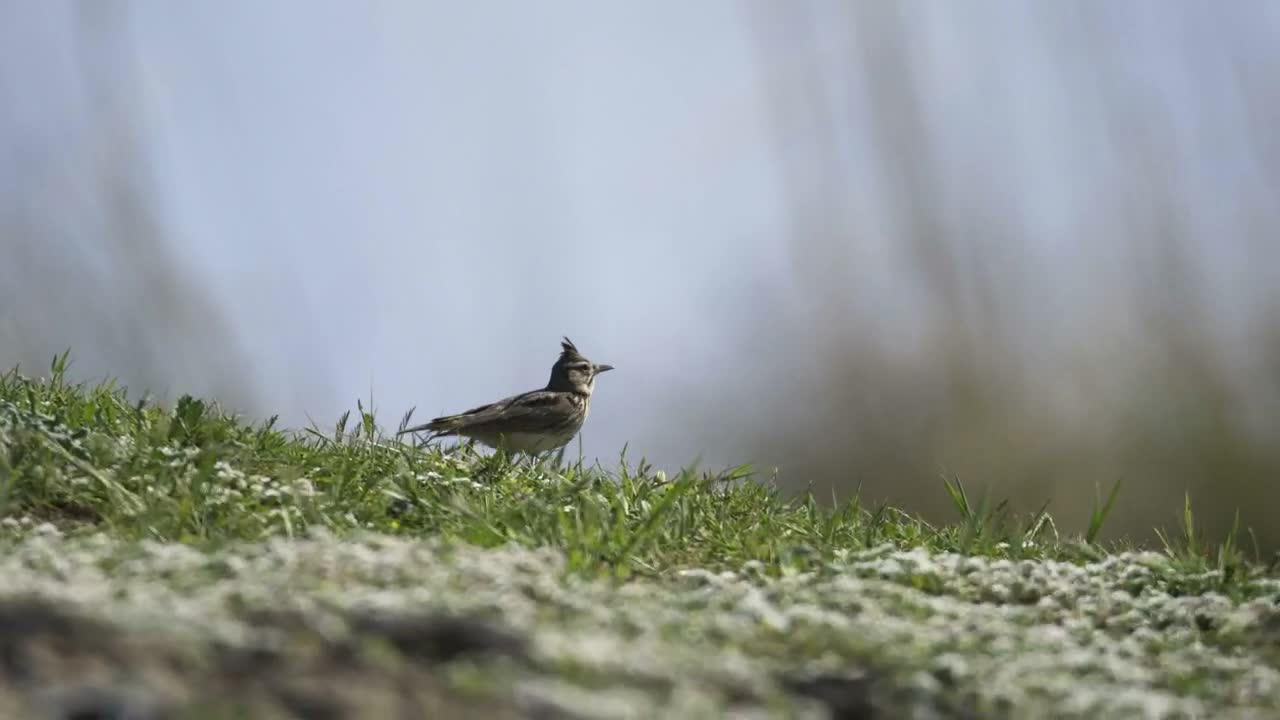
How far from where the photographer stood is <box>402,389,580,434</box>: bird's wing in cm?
988

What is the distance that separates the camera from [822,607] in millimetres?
5777

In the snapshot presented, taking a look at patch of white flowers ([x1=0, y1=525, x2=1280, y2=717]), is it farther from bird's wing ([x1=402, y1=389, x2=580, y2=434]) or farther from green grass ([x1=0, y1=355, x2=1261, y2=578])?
bird's wing ([x1=402, y1=389, x2=580, y2=434])

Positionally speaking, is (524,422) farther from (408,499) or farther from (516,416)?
(408,499)

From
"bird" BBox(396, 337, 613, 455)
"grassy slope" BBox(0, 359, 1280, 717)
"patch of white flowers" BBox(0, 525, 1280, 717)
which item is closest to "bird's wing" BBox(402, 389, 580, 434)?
"bird" BBox(396, 337, 613, 455)

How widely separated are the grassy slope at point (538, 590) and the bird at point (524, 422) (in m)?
0.65

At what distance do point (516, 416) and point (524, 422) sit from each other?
76mm

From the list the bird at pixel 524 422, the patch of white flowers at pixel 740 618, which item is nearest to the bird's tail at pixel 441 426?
the bird at pixel 524 422

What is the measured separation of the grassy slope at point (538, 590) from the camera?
3.75m

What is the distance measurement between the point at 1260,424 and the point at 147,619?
12.8m

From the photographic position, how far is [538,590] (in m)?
5.12

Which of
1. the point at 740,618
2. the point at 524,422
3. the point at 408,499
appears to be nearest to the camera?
the point at 740,618

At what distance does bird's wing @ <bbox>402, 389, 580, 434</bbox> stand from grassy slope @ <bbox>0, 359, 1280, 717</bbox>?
0.60 meters

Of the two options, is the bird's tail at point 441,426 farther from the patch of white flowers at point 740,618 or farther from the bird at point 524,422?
the patch of white flowers at point 740,618

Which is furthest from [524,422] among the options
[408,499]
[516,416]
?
[408,499]
